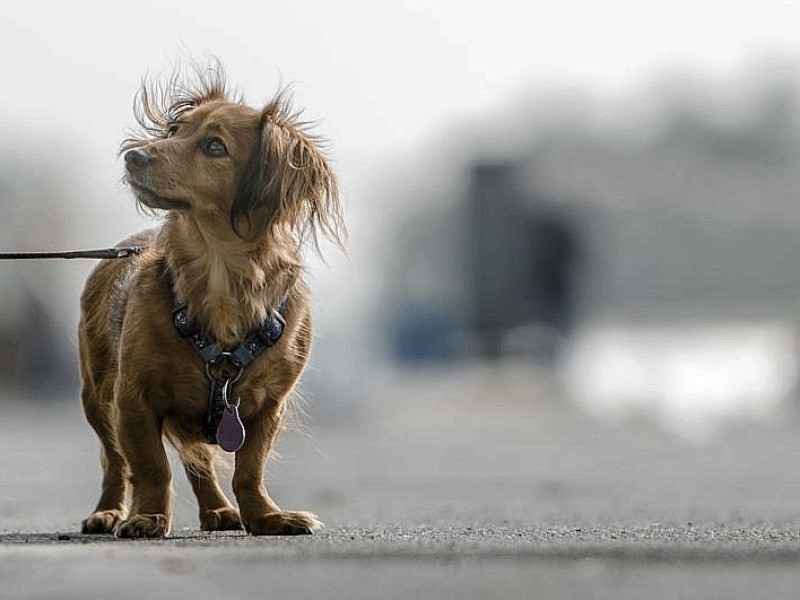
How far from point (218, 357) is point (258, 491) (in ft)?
1.47

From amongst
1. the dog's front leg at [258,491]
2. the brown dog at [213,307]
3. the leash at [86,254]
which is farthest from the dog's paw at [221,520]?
the leash at [86,254]

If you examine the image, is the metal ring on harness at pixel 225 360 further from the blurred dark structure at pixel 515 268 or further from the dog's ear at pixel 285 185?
the blurred dark structure at pixel 515 268

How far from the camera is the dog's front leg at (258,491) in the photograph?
20.5ft

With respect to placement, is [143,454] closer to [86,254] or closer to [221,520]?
[221,520]

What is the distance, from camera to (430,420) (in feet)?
82.6

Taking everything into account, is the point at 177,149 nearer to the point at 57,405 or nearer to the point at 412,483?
the point at 412,483

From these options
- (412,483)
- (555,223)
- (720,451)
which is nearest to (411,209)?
Result: (555,223)

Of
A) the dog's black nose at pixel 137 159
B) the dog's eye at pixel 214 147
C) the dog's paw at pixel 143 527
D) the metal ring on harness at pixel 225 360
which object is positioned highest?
the dog's eye at pixel 214 147

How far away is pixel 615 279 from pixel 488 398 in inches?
259

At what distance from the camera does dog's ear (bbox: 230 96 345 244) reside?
658 centimetres

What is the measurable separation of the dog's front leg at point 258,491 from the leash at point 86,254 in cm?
94

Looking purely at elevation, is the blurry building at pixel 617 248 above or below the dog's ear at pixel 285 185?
below

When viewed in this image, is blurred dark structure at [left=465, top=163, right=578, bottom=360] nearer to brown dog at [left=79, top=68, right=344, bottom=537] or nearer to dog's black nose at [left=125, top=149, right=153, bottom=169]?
brown dog at [left=79, top=68, right=344, bottom=537]

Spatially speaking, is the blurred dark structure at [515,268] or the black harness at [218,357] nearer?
the black harness at [218,357]
